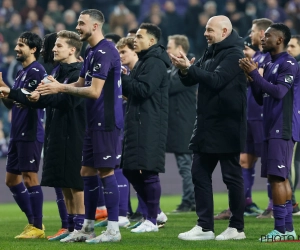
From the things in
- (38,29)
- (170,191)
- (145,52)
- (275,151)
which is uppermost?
(38,29)

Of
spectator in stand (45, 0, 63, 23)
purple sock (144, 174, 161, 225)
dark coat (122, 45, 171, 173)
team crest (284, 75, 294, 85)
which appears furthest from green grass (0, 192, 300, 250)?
spectator in stand (45, 0, 63, 23)

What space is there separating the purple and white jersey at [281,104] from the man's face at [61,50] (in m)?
2.03

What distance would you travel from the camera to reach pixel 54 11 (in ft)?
→ 68.0

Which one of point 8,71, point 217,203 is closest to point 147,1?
point 8,71

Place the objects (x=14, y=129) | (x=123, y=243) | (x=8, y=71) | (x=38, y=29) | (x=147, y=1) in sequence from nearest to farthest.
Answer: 1. (x=123, y=243)
2. (x=14, y=129)
3. (x=8, y=71)
4. (x=38, y=29)
5. (x=147, y=1)

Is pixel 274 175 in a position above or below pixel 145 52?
below

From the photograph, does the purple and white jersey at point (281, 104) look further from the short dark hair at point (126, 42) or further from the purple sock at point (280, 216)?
the short dark hair at point (126, 42)

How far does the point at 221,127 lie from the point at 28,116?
2.18m

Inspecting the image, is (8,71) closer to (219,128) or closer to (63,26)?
(63,26)

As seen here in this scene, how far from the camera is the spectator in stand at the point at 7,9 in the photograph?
66.7 feet

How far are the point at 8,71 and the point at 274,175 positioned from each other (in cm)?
1067

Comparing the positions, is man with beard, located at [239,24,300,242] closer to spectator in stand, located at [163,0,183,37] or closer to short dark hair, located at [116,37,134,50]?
short dark hair, located at [116,37,134,50]

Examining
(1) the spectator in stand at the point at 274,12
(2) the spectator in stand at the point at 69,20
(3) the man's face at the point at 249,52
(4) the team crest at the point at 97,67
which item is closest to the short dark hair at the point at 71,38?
(4) the team crest at the point at 97,67

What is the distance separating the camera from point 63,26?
20047mm
